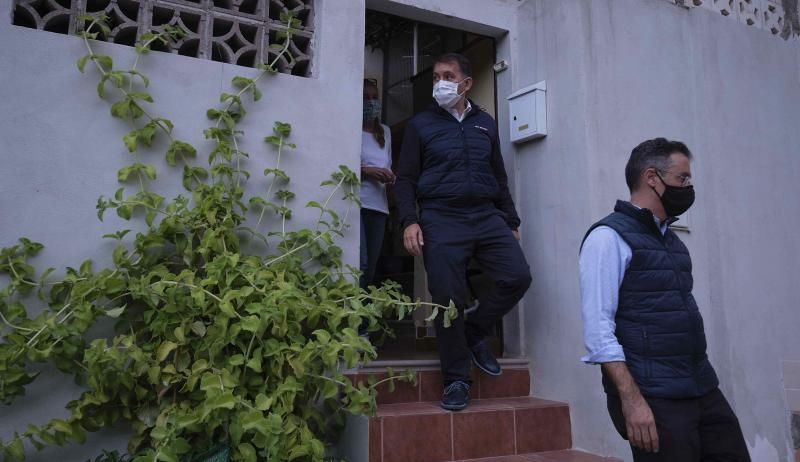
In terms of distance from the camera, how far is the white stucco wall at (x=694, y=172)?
3.51 m

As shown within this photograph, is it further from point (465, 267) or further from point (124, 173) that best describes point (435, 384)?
point (124, 173)

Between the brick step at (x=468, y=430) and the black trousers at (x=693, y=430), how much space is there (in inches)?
40.8

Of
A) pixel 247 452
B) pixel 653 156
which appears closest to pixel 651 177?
pixel 653 156

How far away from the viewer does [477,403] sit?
3285mm

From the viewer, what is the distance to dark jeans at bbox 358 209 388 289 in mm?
3705

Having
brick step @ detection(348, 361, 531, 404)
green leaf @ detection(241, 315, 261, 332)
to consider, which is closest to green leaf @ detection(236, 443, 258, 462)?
green leaf @ detection(241, 315, 261, 332)

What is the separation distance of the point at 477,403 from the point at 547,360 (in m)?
0.52

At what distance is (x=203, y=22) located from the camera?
10.1ft

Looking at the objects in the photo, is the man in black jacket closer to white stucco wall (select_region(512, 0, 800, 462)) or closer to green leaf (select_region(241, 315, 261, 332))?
white stucco wall (select_region(512, 0, 800, 462))

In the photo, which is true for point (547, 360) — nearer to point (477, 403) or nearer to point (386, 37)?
point (477, 403)

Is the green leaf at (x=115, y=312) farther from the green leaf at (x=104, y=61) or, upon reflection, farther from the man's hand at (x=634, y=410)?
the man's hand at (x=634, y=410)

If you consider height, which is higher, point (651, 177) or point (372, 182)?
point (372, 182)

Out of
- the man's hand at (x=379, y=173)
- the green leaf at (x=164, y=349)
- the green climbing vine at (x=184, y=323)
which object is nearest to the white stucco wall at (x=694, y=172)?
the man's hand at (x=379, y=173)

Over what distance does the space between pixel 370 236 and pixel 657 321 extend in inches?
79.8
